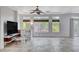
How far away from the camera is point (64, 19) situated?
11383mm

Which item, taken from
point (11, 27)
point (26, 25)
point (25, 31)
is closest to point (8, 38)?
point (11, 27)

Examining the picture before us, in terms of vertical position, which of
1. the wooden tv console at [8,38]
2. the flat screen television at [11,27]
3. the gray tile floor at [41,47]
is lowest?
the gray tile floor at [41,47]

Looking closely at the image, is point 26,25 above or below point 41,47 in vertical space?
above

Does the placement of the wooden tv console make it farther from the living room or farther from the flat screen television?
the flat screen television

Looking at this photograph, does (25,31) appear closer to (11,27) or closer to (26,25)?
(26,25)

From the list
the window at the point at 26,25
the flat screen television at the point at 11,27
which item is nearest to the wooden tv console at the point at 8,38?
the flat screen television at the point at 11,27

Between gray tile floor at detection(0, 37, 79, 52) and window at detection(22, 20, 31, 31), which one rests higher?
window at detection(22, 20, 31, 31)

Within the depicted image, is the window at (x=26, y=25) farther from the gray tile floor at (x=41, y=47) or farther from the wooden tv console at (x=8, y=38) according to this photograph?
A: the gray tile floor at (x=41, y=47)

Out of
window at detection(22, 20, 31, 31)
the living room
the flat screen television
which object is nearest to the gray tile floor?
the living room

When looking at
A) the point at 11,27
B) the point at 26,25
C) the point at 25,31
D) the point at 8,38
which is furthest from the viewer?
the point at 26,25

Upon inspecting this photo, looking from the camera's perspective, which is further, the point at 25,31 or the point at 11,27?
the point at 11,27
